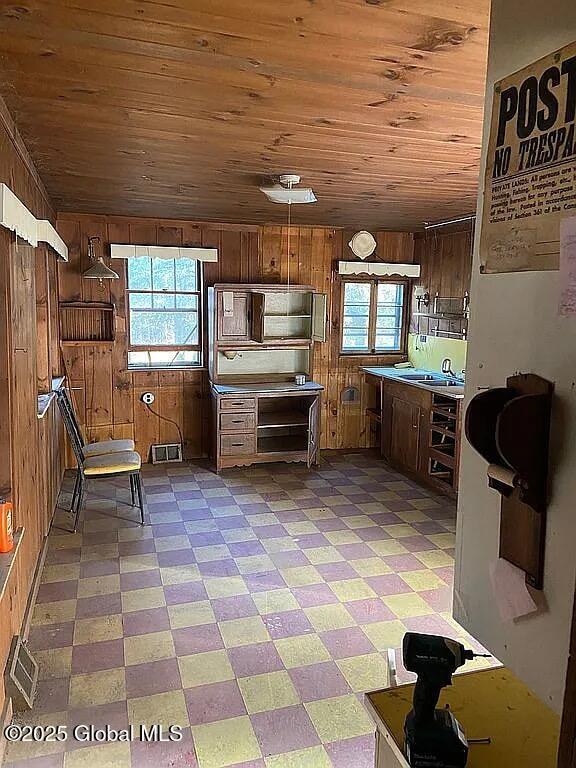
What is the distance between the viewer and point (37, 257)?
167 inches

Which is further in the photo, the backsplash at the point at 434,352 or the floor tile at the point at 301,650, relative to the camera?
Result: the backsplash at the point at 434,352

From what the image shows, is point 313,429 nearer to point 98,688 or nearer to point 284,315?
point 284,315

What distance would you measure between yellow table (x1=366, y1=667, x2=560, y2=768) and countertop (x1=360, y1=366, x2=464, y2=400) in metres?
3.54

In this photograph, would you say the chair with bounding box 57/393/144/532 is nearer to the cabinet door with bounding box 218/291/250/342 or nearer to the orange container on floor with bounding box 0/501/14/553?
the cabinet door with bounding box 218/291/250/342

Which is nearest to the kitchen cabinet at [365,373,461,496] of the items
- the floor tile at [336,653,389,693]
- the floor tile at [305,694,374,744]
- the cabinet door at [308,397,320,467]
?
the cabinet door at [308,397,320,467]

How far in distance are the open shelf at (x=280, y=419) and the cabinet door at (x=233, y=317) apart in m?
0.85

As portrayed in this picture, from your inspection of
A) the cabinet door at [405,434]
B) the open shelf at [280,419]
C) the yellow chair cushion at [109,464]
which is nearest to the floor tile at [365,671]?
the yellow chair cushion at [109,464]

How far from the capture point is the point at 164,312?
19.5 feet

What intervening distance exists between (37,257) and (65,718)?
10.0 ft

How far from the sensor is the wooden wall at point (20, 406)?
245 centimetres

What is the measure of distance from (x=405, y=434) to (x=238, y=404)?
164 centimetres

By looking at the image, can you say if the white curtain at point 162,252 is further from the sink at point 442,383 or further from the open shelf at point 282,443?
the sink at point 442,383

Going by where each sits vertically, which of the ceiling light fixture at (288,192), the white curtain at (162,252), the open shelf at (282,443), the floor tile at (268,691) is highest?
the ceiling light fixture at (288,192)

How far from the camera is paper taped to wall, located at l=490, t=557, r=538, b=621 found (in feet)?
3.09
